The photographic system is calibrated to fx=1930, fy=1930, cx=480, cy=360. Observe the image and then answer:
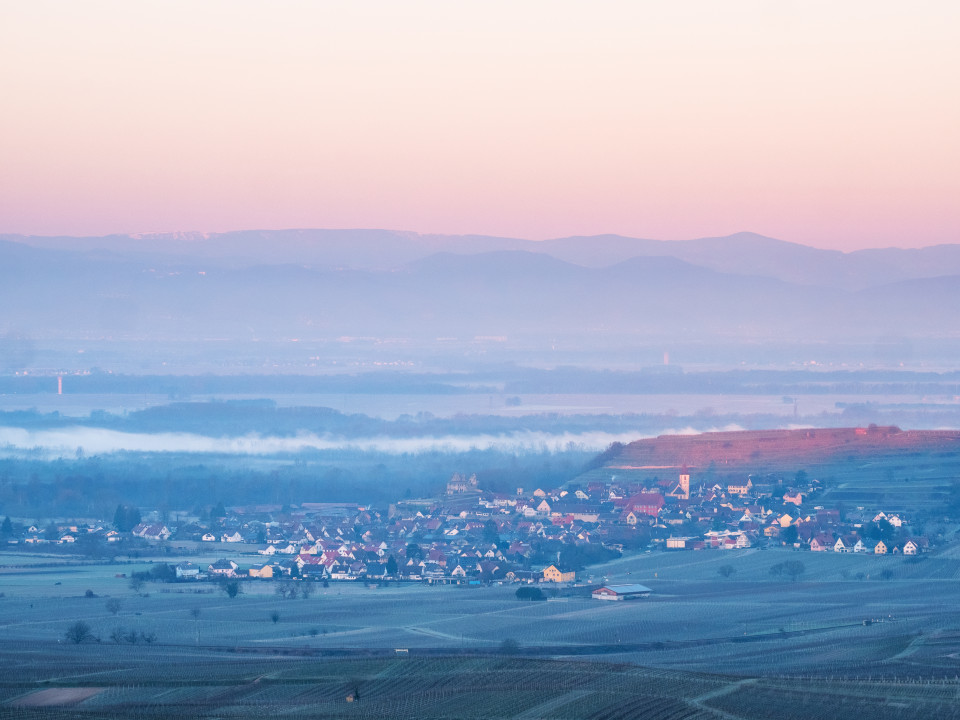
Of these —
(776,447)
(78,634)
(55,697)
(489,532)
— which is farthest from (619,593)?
(776,447)

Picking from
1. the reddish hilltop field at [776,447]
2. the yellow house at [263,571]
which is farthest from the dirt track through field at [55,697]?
the reddish hilltop field at [776,447]

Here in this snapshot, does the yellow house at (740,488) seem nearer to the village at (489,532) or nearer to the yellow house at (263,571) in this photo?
the village at (489,532)

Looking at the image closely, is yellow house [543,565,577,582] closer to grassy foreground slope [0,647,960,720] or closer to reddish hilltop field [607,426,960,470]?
grassy foreground slope [0,647,960,720]

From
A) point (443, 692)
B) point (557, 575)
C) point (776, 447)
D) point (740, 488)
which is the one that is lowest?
point (443, 692)

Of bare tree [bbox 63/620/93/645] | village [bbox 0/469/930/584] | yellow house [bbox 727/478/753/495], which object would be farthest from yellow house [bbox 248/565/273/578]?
yellow house [bbox 727/478/753/495]

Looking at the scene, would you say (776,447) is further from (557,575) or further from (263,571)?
(263,571)
